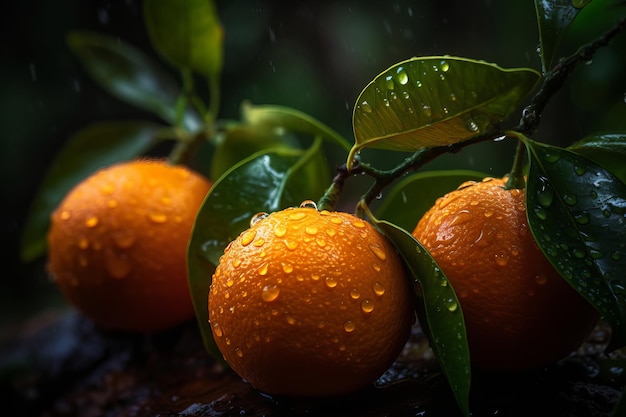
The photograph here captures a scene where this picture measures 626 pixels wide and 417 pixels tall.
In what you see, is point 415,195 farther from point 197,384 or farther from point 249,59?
point 249,59

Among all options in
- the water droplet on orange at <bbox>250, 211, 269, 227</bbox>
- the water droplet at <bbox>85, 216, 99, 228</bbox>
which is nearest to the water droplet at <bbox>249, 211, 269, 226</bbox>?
the water droplet on orange at <bbox>250, 211, 269, 227</bbox>

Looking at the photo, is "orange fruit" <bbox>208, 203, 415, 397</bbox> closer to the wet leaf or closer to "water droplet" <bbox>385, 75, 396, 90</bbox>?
"water droplet" <bbox>385, 75, 396, 90</bbox>

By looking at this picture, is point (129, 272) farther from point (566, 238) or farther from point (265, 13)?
point (265, 13)

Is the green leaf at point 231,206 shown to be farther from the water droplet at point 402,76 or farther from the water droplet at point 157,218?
the water droplet at point 402,76

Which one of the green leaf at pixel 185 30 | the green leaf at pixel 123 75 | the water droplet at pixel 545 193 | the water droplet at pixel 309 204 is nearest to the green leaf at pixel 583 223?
the water droplet at pixel 545 193

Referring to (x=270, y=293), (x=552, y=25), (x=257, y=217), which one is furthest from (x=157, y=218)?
(x=552, y=25)
